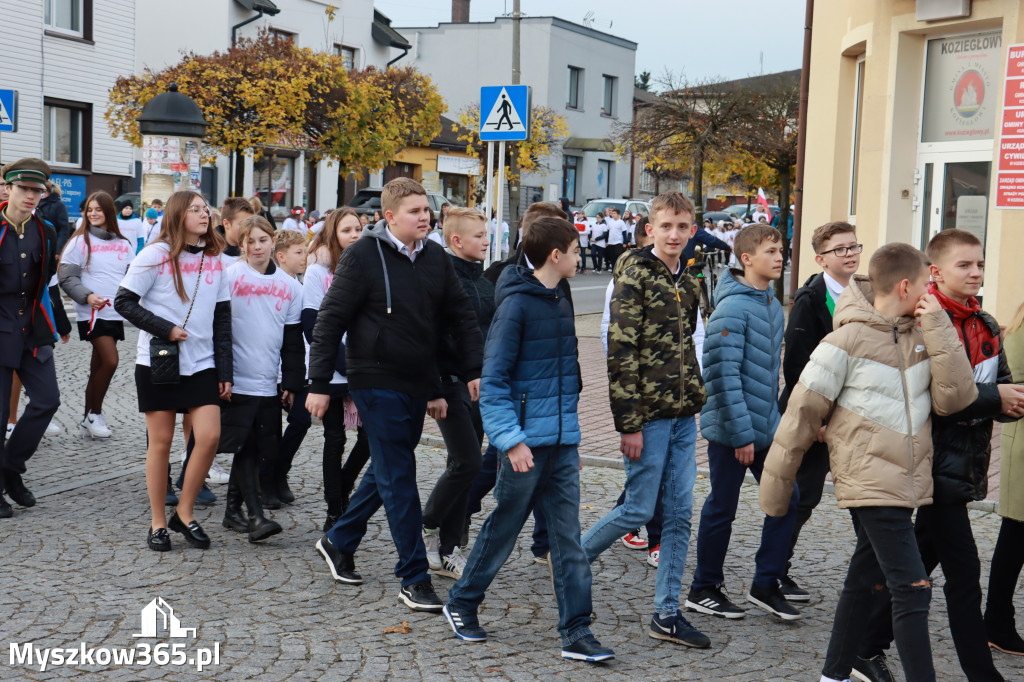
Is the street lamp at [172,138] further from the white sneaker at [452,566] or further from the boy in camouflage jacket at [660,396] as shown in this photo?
the boy in camouflage jacket at [660,396]

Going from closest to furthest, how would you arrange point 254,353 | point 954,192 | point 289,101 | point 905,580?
point 905,580 → point 254,353 → point 954,192 → point 289,101

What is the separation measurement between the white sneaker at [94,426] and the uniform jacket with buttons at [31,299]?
5.87 feet

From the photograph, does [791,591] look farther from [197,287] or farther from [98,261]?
[98,261]

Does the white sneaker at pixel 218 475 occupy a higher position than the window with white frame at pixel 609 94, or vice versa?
the window with white frame at pixel 609 94

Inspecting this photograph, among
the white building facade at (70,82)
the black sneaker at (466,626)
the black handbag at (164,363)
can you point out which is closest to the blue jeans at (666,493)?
the black sneaker at (466,626)

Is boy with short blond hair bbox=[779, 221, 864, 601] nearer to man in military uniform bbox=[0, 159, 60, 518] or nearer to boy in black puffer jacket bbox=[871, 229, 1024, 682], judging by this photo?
boy in black puffer jacket bbox=[871, 229, 1024, 682]

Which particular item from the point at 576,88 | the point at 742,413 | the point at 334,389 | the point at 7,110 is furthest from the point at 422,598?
the point at 576,88

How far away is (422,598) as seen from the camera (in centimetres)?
521

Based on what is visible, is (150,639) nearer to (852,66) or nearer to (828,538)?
(828,538)

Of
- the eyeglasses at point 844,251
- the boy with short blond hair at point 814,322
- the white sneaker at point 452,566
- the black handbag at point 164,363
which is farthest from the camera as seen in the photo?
the black handbag at point 164,363

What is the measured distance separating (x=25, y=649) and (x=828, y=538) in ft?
14.2

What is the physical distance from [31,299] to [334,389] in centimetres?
215

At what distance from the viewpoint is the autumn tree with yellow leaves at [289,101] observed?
26.4 metres

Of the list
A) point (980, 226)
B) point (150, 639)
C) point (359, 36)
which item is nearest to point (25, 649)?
point (150, 639)
